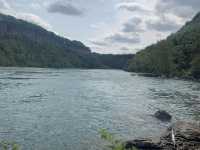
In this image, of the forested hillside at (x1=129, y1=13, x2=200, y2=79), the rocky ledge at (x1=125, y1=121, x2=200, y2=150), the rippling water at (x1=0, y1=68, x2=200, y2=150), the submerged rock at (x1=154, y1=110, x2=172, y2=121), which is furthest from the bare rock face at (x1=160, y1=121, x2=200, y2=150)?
the forested hillside at (x1=129, y1=13, x2=200, y2=79)

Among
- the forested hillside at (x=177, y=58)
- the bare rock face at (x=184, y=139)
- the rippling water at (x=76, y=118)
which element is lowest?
the rippling water at (x=76, y=118)

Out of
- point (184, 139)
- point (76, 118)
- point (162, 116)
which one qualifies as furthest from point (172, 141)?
point (76, 118)

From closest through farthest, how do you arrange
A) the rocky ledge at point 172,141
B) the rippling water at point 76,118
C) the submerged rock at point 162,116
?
1. the rocky ledge at point 172,141
2. the rippling water at point 76,118
3. the submerged rock at point 162,116

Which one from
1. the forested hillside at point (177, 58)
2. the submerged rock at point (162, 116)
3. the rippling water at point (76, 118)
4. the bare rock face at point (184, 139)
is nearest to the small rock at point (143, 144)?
the bare rock face at point (184, 139)

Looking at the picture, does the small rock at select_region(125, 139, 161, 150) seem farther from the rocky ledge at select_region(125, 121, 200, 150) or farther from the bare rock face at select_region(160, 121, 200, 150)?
the bare rock face at select_region(160, 121, 200, 150)

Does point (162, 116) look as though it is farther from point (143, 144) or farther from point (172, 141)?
point (172, 141)

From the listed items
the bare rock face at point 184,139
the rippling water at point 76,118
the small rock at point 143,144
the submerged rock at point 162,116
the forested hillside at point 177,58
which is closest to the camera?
the bare rock face at point 184,139

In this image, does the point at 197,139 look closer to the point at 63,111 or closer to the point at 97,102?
the point at 63,111

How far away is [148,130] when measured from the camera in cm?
3603

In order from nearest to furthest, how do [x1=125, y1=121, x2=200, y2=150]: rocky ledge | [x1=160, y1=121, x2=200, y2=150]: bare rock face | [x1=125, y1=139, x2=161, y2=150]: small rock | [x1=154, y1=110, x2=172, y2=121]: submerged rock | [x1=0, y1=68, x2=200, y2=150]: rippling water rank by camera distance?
[x1=160, y1=121, x2=200, y2=150]: bare rock face → [x1=125, y1=121, x2=200, y2=150]: rocky ledge → [x1=125, y1=139, x2=161, y2=150]: small rock → [x1=0, y1=68, x2=200, y2=150]: rippling water → [x1=154, y1=110, x2=172, y2=121]: submerged rock

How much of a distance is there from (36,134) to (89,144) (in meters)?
5.92

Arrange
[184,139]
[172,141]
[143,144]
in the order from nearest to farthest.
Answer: [184,139] → [172,141] → [143,144]

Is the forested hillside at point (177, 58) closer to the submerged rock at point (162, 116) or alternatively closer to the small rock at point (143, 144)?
the submerged rock at point (162, 116)

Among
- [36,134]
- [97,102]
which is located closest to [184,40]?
[97,102]
